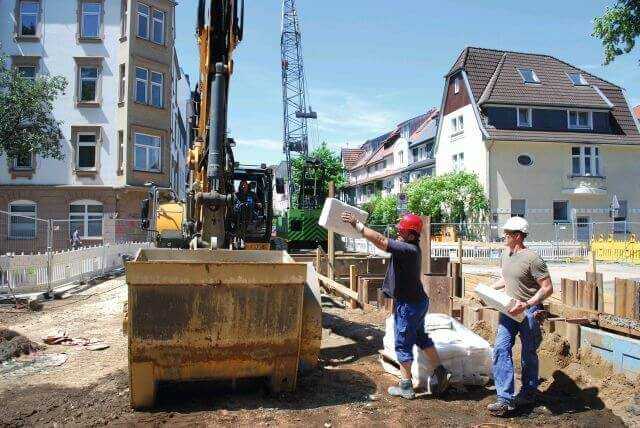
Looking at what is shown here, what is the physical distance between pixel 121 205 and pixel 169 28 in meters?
9.39

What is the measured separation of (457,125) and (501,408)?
33449mm

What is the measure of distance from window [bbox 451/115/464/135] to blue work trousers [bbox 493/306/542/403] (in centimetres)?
3226

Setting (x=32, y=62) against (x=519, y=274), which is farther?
(x=32, y=62)

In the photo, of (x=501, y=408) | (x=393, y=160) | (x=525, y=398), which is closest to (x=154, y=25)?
(x=525, y=398)

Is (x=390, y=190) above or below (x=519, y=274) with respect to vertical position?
above

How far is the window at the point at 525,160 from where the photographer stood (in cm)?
3325

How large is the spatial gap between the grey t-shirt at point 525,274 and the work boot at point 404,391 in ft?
4.29

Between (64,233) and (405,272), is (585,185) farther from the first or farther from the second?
(405,272)

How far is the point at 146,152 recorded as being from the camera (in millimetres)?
27047

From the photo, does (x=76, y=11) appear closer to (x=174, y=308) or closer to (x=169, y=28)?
(x=169, y=28)

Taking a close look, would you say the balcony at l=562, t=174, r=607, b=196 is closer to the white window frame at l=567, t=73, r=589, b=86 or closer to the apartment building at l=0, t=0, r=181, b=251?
the white window frame at l=567, t=73, r=589, b=86

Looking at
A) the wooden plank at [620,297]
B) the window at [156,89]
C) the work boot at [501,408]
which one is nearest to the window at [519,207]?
the window at [156,89]

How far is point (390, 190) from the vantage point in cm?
5250

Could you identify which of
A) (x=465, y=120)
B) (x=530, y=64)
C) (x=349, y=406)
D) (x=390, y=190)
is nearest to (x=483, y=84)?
(x=465, y=120)
